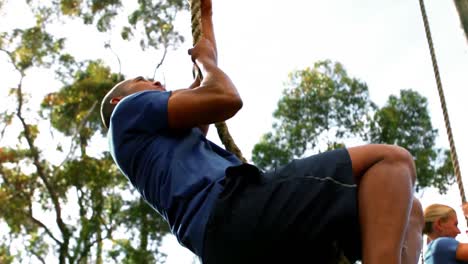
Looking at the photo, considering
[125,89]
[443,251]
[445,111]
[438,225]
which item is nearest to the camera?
[125,89]

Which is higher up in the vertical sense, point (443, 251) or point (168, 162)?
point (168, 162)

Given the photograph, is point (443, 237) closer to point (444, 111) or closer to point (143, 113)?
point (444, 111)

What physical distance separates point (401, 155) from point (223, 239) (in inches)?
11.9

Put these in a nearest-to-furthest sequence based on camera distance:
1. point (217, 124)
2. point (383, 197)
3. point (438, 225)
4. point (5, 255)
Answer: point (383, 197) → point (217, 124) → point (438, 225) → point (5, 255)

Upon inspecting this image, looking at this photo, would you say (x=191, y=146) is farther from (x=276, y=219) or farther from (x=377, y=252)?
(x=377, y=252)

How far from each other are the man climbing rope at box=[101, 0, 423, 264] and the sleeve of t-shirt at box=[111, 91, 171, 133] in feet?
0.06

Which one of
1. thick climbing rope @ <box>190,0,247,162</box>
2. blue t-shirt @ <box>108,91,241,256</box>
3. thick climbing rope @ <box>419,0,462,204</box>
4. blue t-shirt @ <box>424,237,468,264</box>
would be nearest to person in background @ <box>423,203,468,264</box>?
blue t-shirt @ <box>424,237,468,264</box>

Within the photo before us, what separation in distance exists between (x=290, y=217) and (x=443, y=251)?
68.4 inches

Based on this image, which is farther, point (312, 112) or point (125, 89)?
point (312, 112)

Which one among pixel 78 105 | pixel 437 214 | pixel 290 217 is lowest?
pixel 437 214

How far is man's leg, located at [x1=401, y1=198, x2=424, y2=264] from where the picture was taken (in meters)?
1.19

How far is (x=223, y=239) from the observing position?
Answer: 3.27 ft

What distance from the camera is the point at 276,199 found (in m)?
1.00

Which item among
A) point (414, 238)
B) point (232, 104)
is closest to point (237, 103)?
point (232, 104)
